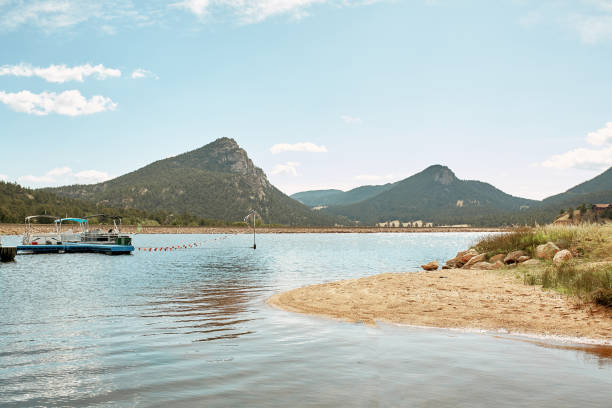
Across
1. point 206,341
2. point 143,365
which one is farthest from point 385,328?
point 143,365

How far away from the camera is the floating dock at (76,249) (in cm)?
6506

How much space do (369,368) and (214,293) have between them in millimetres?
15122

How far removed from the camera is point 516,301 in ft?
52.0

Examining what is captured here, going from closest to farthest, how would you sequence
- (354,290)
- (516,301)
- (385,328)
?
1. (385,328)
2. (516,301)
3. (354,290)

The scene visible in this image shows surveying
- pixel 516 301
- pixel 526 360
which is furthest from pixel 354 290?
pixel 526 360

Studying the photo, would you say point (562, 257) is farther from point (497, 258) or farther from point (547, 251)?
point (497, 258)

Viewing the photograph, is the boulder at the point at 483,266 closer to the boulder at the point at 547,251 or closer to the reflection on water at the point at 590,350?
the boulder at the point at 547,251

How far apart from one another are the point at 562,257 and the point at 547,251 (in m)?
1.99

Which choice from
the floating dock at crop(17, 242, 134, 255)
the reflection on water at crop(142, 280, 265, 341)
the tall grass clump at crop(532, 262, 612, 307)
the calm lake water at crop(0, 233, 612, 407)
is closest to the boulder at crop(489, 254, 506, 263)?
the tall grass clump at crop(532, 262, 612, 307)

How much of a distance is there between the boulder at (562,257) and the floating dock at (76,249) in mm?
56191

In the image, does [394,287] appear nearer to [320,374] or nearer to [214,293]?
Answer: [214,293]

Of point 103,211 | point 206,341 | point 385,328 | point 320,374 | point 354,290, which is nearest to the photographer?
point 320,374

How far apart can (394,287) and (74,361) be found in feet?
45.7

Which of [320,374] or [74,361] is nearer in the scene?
[320,374]
